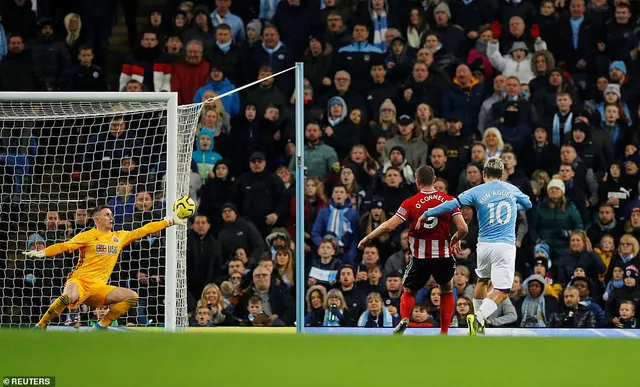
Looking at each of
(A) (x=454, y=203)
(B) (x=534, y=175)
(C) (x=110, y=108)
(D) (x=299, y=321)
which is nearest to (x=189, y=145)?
(C) (x=110, y=108)

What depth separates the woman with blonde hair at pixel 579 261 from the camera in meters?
15.3

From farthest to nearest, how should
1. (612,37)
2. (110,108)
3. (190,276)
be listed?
1. (612,37)
2. (190,276)
3. (110,108)

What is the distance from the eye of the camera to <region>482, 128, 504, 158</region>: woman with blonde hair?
53.1 feet

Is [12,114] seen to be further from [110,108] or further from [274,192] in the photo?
[274,192]

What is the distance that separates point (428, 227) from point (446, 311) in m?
0.89

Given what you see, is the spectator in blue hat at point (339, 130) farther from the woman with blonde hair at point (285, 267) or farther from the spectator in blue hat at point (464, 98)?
the woman with blonde hair at point (285, 267)

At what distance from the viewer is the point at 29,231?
49.1 ft

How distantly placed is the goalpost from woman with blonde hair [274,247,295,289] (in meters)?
1.36

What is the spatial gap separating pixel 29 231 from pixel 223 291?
2.37 m

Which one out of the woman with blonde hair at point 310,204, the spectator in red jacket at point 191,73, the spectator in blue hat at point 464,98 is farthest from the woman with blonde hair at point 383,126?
the spectator in red jacket at point 191,73

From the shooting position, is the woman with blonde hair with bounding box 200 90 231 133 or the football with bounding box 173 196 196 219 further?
the woman with blonde hair with bounding box 200 90 231 133

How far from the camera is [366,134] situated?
55.0 feet

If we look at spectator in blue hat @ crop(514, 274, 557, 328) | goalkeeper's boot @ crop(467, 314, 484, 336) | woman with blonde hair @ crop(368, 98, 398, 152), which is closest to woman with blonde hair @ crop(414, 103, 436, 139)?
woman with blonde hair @ crop(368, 98, 398, 152)

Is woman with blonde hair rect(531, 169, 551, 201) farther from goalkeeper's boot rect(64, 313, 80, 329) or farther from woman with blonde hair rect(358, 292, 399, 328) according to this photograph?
goalkeeper's boot rect(64, 313, 80, 329)
